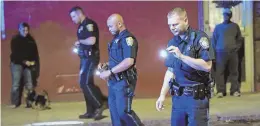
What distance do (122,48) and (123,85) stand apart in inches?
17.9

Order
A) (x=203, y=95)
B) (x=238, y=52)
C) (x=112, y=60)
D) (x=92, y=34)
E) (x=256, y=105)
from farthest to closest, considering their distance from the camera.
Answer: (x=238, y=52) → (x=256, y=105) → (x=92, y=34) → (x=112, y=60) → (x=203, y=95)

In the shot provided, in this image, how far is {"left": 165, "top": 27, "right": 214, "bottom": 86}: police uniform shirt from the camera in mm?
4719

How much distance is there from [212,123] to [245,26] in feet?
10.9

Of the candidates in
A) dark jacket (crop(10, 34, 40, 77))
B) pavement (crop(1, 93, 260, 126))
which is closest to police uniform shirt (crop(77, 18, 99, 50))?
pavement (crop(1, 93, 260, 126))

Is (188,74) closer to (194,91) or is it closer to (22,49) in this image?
(194,91)

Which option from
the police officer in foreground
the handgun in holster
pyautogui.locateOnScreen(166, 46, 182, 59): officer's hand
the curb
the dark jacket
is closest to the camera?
pyautogui.locateOnScreen(166, 46, 182, 59): officer's hand

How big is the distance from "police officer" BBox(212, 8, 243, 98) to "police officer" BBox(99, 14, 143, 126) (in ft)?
14.3

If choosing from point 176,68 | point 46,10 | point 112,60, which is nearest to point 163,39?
point 46,10

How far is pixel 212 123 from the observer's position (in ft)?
26.9

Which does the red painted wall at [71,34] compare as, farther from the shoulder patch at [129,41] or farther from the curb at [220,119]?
the shoulder patch at [129,41]

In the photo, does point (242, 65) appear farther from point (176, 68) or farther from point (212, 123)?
point (176, 68)

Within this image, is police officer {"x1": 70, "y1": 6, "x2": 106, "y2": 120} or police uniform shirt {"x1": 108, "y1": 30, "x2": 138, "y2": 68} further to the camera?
police officer {"x1": 70, "y1": 6, "x2": 106, "y2": 120}

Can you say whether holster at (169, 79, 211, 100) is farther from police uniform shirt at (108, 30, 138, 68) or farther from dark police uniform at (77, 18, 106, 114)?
dark police uniform at (77, 18, 106, 114)

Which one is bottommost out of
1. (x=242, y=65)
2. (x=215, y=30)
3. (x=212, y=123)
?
(x=212, y=123)
